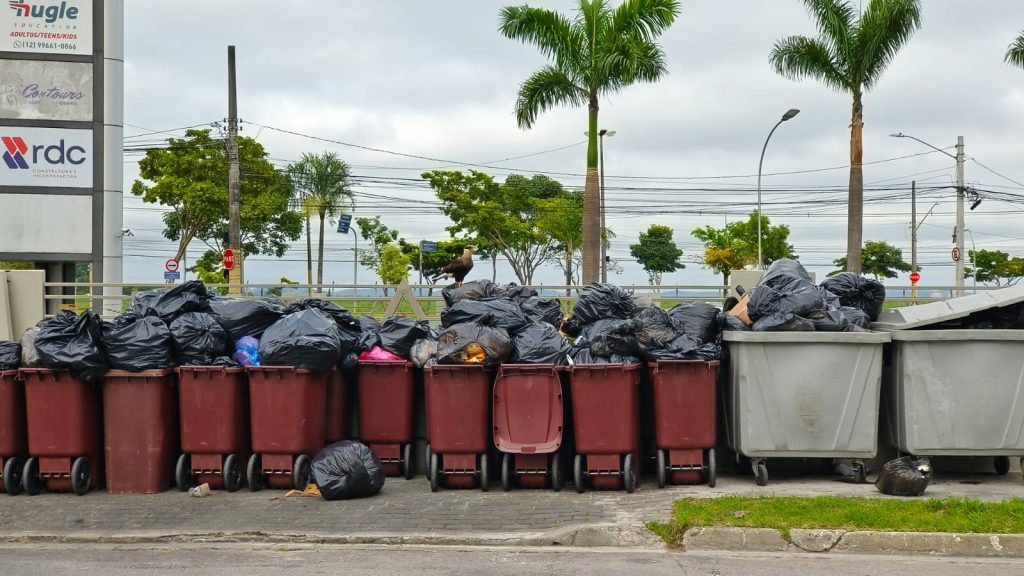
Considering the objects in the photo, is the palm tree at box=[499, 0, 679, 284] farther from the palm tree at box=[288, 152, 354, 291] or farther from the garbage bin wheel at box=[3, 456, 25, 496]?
the palm tree at box=[288, 152, 354, 291]

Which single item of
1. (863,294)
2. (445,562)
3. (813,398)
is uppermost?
(863,294)

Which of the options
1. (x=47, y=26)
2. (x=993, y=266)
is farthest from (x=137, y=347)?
(x=993, y=266)

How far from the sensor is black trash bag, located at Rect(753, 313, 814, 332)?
772cm

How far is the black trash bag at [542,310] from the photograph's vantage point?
8.84 meters

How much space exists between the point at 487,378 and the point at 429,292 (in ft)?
22.5

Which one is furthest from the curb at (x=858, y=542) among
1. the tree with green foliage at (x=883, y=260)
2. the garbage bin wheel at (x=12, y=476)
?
the tree with green foliage at (x=883, y=260)

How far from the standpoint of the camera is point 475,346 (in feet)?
25.3

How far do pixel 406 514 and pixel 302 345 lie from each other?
1.58m

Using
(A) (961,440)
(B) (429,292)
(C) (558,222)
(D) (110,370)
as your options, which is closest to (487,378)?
(D) (110,370)

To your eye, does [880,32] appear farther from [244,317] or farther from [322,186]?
[322,186]

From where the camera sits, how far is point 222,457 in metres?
7.70

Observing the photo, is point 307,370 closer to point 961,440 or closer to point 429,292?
point 961,440

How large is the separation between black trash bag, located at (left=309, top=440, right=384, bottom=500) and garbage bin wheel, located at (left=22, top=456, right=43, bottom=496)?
2.17 meters

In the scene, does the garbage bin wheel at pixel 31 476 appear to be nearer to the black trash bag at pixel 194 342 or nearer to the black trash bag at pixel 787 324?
the black trash bag at pixel 194 342
